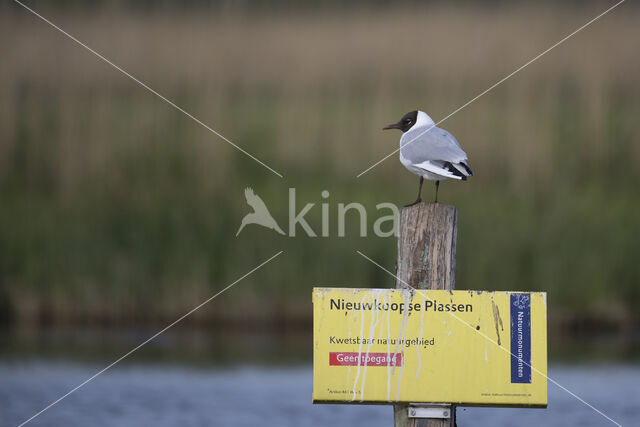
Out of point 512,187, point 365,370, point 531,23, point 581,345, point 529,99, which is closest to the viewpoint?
point 365,370

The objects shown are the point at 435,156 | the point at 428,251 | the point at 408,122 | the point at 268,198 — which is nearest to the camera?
the point at 428,251

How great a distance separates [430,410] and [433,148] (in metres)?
1.44

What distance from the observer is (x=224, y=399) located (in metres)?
8.79

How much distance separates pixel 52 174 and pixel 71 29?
167 inches

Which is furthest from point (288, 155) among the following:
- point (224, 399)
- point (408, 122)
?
point (408, 122)

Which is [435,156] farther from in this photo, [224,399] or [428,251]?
[224,399]

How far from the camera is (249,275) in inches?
400

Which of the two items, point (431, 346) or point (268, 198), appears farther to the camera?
point (268, 198)

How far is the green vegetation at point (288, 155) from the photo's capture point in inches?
401

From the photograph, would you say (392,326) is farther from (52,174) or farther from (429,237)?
(52,174)

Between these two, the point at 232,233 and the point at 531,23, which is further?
the point at 531,23

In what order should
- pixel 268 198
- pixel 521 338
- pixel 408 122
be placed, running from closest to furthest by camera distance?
1. pixel 521 338
2. pixel 408 122
3. pixel 268 198

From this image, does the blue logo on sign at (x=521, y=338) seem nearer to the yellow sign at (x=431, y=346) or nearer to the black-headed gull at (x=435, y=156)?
the yellow sign at (x=431, y=346)

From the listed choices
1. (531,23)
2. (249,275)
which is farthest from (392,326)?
(531,23)
